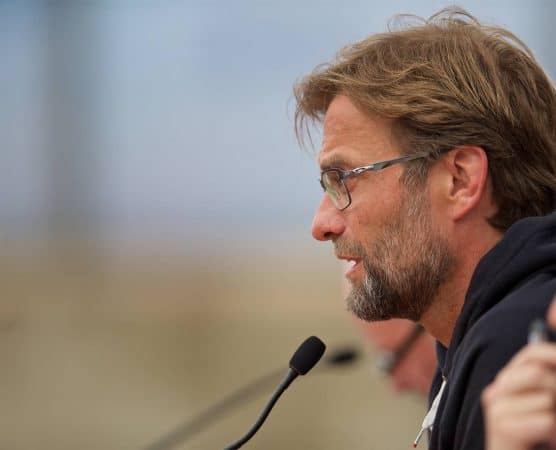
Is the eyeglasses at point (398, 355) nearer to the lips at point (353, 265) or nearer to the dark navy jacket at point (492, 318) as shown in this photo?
the lips at point (353, 265)

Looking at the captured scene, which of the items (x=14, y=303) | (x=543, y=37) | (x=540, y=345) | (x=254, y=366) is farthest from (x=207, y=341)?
(x=540, y=345)

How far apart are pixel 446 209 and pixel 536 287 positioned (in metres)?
0.42

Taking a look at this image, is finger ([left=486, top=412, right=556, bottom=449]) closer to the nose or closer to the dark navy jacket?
the dark navy jacket

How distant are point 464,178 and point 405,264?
22 centimetres

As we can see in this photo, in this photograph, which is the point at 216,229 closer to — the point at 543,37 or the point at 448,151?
the point at 543,37

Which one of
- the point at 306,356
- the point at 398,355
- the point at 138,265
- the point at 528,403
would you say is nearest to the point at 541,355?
the point at 528,403

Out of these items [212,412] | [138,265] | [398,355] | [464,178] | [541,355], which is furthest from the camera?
[138,265]

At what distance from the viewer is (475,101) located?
213cm

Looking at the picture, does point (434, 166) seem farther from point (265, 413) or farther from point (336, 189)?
point (265, 413)

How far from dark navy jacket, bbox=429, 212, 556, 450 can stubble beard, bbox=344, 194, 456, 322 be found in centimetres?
21

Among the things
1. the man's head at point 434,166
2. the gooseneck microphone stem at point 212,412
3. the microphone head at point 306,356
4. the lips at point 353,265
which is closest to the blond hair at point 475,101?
the man's head at point 434,166

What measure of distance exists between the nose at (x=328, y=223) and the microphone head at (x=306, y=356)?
24 centimetres

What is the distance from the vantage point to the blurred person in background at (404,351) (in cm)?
359

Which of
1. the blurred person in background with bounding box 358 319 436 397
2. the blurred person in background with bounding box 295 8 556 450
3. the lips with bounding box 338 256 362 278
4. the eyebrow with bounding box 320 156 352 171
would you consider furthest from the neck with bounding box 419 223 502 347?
the blurred person in background with bounding box 358 319 436 397
